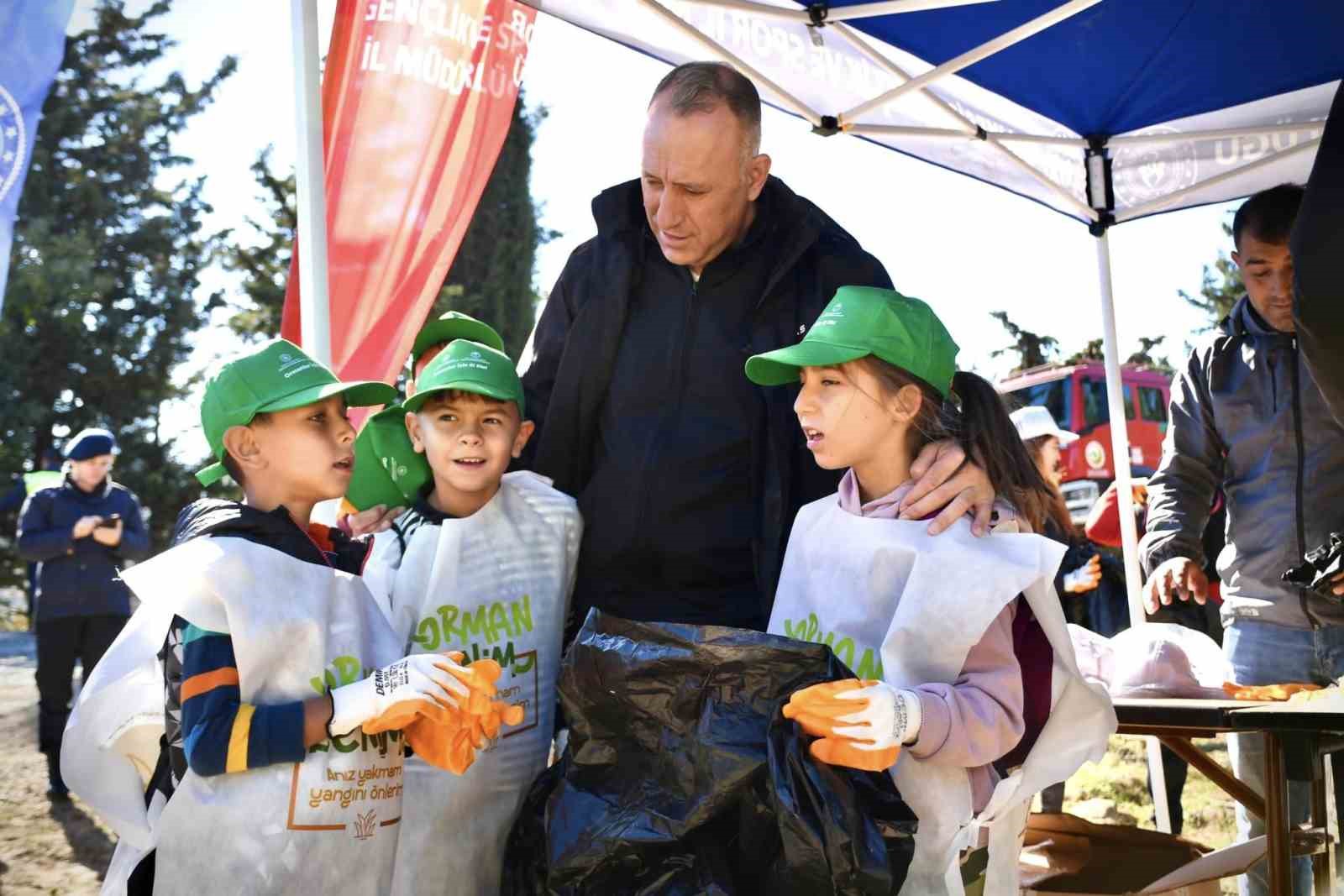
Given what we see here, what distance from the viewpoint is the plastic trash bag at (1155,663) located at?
2828 millimetres

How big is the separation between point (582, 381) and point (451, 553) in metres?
0.44

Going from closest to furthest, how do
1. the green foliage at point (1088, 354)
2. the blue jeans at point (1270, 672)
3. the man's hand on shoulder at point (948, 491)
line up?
the man's hand on shoulder at point (948, 491) → the blue jeans at point (1270, 672) → the green foliage at point (1088, 354)

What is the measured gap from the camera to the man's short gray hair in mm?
2398

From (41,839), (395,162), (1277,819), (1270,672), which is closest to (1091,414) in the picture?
(1270,672)

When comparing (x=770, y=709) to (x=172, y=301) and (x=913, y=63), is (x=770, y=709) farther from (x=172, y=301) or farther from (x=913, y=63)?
(x=172, y=301)

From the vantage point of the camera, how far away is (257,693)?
1.89m

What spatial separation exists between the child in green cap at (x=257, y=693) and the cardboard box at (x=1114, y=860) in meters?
1.44

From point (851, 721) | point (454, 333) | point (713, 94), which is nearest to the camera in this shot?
point (851, 721)

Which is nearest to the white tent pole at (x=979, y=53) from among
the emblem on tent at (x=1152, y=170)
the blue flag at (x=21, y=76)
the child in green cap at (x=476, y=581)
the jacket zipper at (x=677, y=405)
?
the emblem on tent at (x=1152, y=170)

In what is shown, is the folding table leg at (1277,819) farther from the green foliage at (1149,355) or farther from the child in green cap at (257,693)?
the green foliage at (1149,355)

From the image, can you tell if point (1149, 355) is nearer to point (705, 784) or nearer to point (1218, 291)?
point (1218, 291)

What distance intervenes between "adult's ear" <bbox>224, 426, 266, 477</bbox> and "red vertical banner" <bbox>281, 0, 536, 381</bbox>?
109cm

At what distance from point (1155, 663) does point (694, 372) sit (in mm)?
1301

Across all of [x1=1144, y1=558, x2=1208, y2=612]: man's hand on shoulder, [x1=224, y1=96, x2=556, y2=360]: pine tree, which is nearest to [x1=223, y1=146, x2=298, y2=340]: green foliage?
[x1=224, y1=96, x2=556, y2=360]: pine tree
